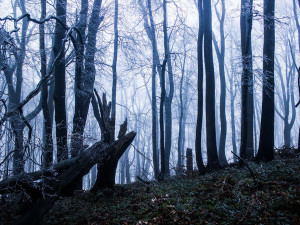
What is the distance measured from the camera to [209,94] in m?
10.4

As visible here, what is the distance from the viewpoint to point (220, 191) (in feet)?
20.3

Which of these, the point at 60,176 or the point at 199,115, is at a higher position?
the point at 199,115

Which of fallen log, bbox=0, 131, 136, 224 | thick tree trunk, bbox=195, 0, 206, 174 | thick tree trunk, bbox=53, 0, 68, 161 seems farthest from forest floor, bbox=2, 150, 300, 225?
thick tree trunk, bbox=53, 0, 68, 161

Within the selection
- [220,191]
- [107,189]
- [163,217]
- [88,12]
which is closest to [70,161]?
[107,189]

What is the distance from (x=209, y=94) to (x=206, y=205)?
569cm

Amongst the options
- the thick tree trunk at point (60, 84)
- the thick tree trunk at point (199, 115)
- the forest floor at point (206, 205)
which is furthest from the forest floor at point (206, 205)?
the thick tree trunk at point (60, 84)

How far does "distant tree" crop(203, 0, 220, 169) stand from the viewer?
10.0 meters

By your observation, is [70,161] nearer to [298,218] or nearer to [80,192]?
[80,192]

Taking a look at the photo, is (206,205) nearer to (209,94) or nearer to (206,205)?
(206,205)

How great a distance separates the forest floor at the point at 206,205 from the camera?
16.0 feet

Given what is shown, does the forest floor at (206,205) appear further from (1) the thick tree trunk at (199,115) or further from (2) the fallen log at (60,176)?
(1) the thick tree trunk at (199,115)

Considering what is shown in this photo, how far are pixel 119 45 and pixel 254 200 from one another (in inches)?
398

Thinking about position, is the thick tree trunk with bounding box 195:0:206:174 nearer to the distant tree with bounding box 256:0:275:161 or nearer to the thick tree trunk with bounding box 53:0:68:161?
the distant tree with bounding box 256:0:275:161

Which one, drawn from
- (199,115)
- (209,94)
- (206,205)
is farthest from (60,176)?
(209,94)
